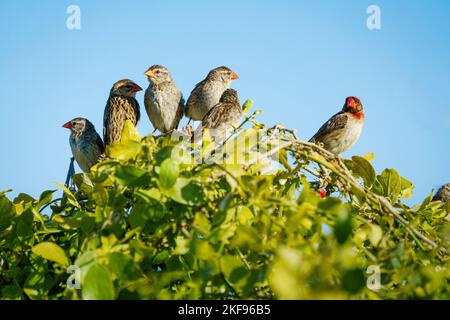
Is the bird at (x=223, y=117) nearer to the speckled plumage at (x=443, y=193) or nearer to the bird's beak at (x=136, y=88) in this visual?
the bird's beak at (x=136, y=88)

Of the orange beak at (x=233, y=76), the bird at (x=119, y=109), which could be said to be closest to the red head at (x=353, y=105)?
the orange beak at (x=233, y=76)

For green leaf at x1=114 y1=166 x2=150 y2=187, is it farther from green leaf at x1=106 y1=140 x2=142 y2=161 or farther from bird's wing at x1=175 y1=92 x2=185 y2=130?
bird's wing at x1=175 y1=92 x2=185 y2=130

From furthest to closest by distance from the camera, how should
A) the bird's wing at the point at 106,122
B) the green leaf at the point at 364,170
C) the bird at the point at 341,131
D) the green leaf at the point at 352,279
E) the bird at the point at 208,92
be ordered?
1. the bird at the point at 341,131
2. the bird at the point at 208,92
3. the bird's wing at the point at 106,122
4. the green leaf at the point at 364,170
5. the green leaf at the point at 352,279

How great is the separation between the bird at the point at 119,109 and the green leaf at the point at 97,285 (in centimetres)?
527

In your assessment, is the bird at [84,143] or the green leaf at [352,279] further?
the bird at [84,143]

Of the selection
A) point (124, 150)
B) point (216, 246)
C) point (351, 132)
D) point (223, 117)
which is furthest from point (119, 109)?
point (216, 246)

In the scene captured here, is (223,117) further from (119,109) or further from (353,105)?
(353,105)

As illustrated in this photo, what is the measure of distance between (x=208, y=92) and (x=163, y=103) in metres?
0.70

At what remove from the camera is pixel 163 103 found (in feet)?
24.0

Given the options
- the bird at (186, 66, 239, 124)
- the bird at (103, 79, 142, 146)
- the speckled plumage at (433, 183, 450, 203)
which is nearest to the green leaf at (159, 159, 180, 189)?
the bird at (103, 79, 142, 146)

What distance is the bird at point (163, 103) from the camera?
23.9 ft
